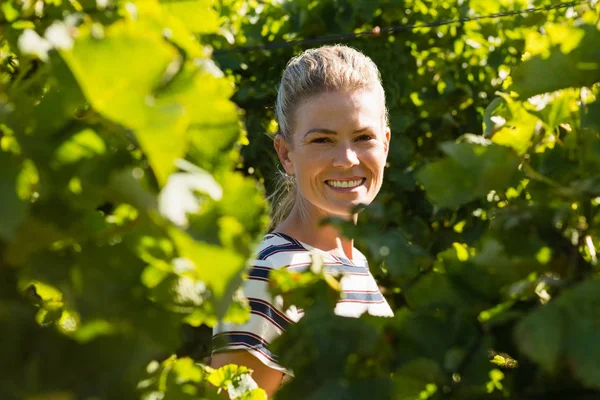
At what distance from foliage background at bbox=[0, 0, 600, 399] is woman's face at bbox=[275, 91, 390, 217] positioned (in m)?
1.10

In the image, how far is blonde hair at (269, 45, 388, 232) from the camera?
2160 mm

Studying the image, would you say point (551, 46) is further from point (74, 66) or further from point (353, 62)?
point (353, 62)

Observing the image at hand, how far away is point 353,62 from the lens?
7.54 feet

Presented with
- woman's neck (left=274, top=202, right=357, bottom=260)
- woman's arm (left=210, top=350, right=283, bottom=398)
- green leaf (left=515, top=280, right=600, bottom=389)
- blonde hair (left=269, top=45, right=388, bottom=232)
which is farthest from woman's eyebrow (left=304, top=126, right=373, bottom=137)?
green leaf (left=515, top=280, right=600, bottom=389)

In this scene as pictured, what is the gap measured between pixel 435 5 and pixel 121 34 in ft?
13.2

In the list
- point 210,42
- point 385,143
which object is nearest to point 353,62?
point 385,143

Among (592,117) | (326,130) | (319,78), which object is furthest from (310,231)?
(592,117)

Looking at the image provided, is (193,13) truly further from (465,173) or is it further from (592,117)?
(592,117)

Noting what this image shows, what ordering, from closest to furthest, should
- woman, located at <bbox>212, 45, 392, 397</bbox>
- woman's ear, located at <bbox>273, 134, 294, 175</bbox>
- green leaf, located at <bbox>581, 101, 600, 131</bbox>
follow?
green leaf, located at <bbox>581, 101, 600, 131</bbox> < woman, located at <bbox>212, 45, 392, 397</bbox> < woman's ear, located at <bbox>273, 134, 294, 175</bbox>

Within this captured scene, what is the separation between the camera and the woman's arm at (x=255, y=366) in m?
1.67

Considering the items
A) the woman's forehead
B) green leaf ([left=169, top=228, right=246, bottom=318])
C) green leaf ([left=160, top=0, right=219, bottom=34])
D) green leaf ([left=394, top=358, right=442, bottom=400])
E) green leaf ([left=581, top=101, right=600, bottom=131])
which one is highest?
the woman's forehead

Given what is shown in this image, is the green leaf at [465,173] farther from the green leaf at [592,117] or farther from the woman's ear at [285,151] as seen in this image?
the woman's ear at [285,151]

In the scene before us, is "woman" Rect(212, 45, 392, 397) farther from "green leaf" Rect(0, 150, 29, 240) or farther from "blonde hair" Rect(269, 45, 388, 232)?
"green leaf" Rect(0, 150, 29, 240)

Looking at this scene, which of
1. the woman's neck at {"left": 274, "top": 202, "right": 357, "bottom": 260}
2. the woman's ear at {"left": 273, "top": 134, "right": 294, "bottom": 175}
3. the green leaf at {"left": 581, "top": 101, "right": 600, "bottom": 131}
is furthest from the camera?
the woman's ear at {"left": 273, "top": 134, "right": 294, "bottom": 175}
